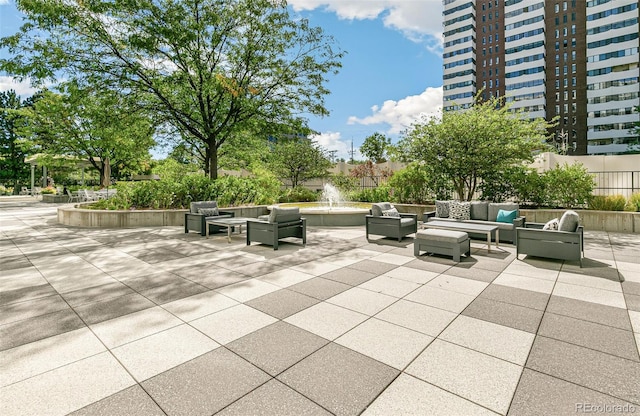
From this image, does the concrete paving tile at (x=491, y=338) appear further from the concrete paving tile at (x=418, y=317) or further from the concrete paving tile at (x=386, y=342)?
the concrete paving tile at (x=386, y=342)

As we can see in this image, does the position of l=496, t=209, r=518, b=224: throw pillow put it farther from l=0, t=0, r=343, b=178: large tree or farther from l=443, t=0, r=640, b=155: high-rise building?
l=443, t=0, r=640, b=155: high-rise building

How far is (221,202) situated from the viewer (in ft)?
41.1

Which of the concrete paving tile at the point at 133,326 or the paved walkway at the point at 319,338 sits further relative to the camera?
the concrete paving tile at the point at 133,326

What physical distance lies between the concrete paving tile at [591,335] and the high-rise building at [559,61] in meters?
57.9

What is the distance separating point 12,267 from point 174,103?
8851 millimetres

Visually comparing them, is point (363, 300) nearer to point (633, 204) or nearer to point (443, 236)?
point (443, 236)

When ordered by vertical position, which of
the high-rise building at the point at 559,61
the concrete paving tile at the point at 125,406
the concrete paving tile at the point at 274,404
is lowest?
the concrete paving tile at the point at 274,404

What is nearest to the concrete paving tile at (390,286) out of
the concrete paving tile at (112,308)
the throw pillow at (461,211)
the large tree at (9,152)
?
the concrete paving tile at (112,308)

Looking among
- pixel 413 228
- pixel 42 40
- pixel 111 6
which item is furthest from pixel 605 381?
pixel 42 40

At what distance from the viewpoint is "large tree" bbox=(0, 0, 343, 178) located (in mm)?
10242

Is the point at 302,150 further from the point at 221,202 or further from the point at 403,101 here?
the point at 403,101

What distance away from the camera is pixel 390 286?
4.63m

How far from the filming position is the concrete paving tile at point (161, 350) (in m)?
2.56

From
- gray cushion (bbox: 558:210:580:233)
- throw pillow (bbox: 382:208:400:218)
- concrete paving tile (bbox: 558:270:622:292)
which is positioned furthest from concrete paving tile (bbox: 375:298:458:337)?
throw pillow (bbox: 382:208:400:218)
